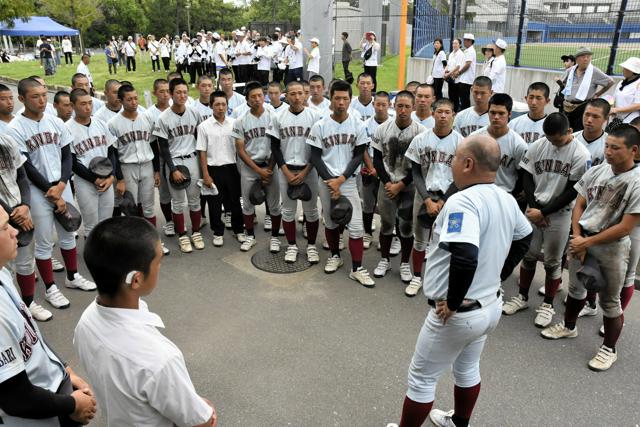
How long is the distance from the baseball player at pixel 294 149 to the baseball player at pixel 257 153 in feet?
0.77

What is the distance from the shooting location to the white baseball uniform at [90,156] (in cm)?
559

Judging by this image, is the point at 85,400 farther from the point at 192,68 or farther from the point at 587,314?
the point at 192,68

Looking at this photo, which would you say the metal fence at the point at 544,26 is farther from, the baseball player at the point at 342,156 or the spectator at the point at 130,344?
the spectator at the point at 130,344

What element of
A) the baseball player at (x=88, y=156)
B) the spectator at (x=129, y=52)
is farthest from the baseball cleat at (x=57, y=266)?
the spectator at (x=129, y=52)

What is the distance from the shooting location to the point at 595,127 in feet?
15.1

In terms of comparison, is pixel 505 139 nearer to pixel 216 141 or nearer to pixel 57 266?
pixel 216 141

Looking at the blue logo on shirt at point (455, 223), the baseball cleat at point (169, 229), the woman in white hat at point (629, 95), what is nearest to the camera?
the blue logo on shirt at point (455, 223)

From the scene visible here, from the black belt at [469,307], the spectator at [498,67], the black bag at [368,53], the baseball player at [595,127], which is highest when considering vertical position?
the black bag at [368,53]

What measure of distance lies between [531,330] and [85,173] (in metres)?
5.14

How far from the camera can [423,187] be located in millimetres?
5215

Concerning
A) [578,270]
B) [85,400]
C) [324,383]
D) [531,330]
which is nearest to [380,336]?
[324,383]

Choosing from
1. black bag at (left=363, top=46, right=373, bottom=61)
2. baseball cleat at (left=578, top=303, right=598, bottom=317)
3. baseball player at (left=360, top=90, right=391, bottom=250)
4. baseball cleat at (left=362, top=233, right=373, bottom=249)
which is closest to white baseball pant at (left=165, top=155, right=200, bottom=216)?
baseball player at (left=360, top=90, right=391, bottom=250)

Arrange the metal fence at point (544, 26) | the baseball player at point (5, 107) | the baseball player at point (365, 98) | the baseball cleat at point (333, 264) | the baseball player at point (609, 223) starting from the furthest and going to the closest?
the metal fence at point (544, 26) < the baseball player at point (365, 98) < the baseball cleat at point (333, 264) < the baseball player at point (5, 107) < the baseball player at point (609, 223)

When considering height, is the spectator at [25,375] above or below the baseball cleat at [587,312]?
above
